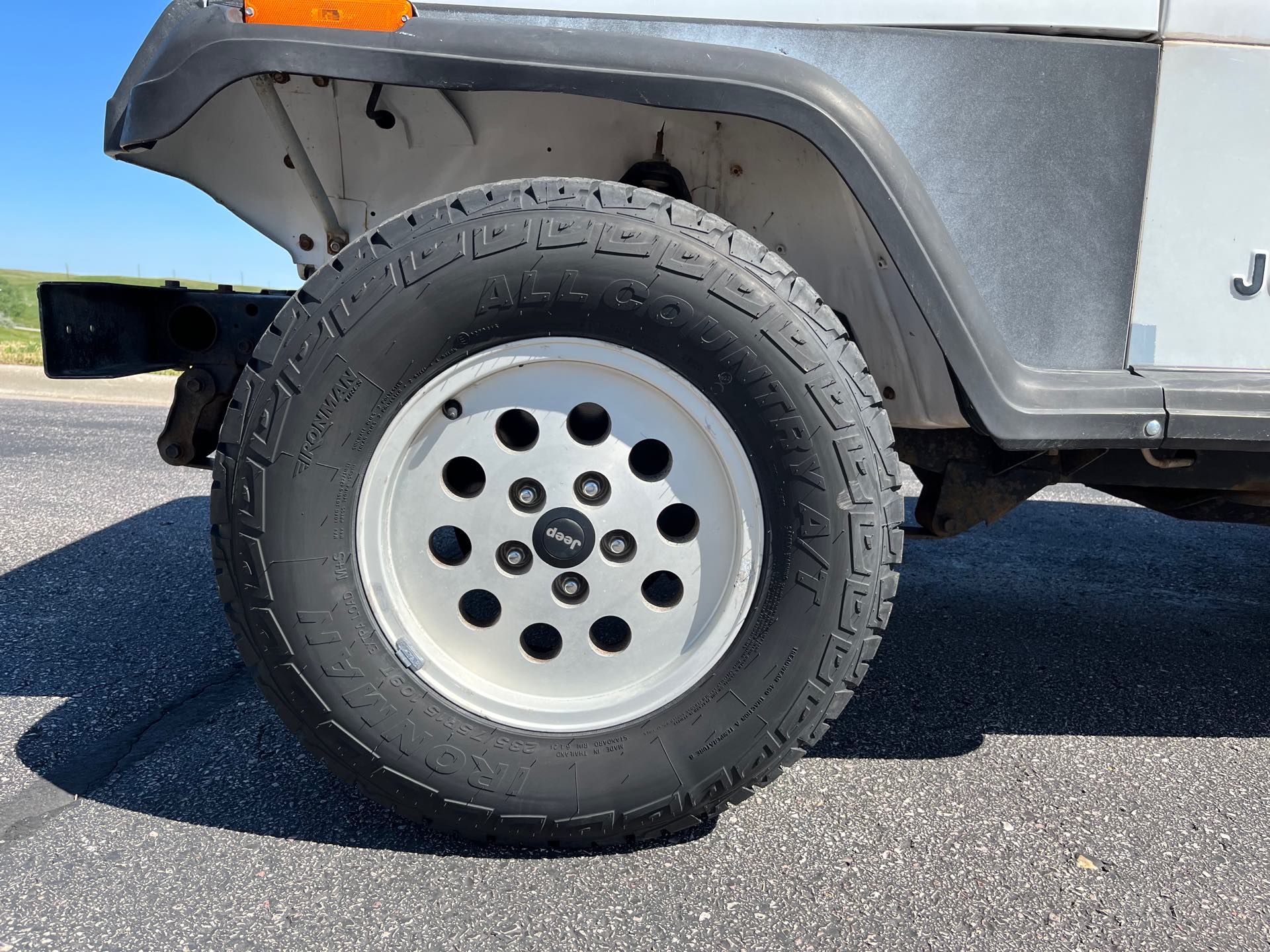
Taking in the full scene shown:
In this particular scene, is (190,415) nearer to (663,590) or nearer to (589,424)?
(589,424)

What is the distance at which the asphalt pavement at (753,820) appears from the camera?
4.60ft

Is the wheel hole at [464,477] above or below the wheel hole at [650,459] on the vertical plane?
below

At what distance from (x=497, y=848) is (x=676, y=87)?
56.2 inches

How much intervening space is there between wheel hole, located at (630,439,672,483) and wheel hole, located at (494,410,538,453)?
7.7 inches

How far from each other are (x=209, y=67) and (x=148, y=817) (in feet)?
4.63

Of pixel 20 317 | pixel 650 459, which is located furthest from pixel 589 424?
pixel 20 317

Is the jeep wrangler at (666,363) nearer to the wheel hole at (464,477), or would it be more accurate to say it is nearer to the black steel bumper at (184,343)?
the wheel hole at (464,477)

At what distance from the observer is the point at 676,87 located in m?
1.50

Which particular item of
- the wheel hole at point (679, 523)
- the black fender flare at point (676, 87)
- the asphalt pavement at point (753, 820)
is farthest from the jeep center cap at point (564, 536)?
the black fender flare at point (676, 87)

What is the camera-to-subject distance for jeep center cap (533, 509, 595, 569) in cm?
157

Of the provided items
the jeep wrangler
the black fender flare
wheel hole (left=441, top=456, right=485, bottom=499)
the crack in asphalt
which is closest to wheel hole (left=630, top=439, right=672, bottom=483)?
the jeep wrangler

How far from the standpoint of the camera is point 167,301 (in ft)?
6.80

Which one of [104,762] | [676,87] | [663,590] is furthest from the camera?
[663,590]

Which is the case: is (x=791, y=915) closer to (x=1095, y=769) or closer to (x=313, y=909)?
(x=313, y=909)
